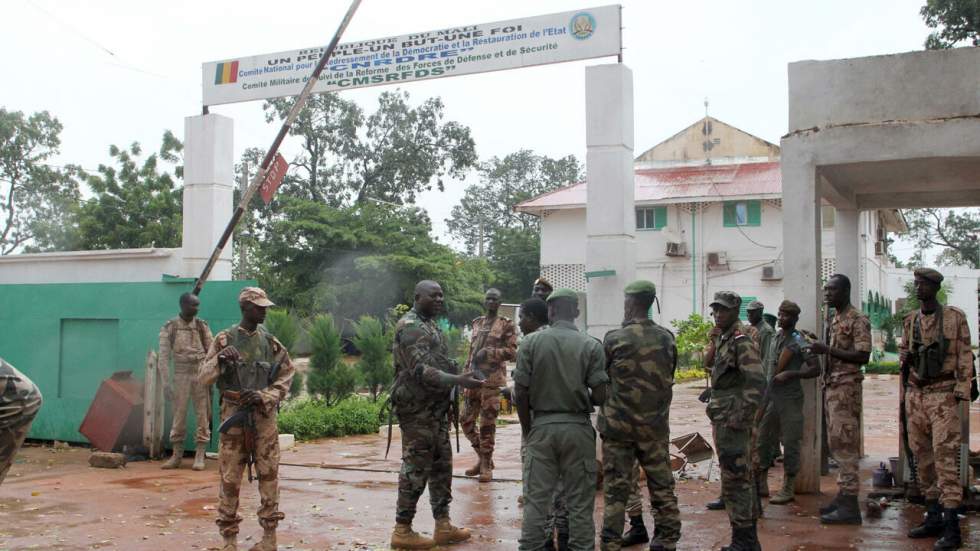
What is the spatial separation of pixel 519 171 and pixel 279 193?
26.3 m

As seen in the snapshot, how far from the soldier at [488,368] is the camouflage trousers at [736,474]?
296 centimetres

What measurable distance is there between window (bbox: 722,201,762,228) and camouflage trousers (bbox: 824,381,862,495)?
913 inches

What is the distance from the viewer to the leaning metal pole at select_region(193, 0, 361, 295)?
1062 cm

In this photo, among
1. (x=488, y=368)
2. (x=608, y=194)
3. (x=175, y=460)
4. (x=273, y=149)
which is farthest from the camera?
(x=273, y=149)

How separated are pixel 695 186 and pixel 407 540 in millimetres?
26431

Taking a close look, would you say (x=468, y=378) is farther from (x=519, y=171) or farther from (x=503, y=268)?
(x=519, y=171)

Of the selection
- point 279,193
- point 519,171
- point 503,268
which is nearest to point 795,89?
point 279,193

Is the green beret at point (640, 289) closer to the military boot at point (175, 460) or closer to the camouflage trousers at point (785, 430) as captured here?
the camouflage trousers at point (785, 430)

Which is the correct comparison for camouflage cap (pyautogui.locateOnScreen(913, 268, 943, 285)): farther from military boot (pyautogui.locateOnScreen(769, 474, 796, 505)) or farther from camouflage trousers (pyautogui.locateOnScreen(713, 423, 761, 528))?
military boot (pyautogui.locateOnScreen(769, 474, 796, 505))

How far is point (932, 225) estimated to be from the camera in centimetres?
5562

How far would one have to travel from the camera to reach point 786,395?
26.3ft

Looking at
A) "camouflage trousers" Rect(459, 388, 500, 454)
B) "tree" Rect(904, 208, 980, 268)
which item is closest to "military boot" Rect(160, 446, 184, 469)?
"camouflage trousers" Rect(459, 388, 500, 454)

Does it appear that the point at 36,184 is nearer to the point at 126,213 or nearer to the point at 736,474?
the point at 126,213

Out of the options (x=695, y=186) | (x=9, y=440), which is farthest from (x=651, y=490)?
(x=695, y=186)
